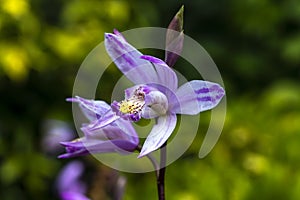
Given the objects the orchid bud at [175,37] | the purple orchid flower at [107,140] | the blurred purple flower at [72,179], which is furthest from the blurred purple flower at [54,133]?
the orchid bud at [175,37]

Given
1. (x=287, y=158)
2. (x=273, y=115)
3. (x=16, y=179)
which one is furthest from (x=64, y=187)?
(x=273, y=115)

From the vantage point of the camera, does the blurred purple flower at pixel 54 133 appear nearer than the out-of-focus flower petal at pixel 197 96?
No

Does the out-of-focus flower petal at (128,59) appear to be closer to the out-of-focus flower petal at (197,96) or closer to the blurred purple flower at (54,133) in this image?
the out-of-focus flower petal at (197,96)

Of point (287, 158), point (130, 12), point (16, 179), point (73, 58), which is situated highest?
point (130, 12)

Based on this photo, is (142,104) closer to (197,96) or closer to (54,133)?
(197,96)

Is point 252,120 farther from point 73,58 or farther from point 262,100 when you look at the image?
point 73,58

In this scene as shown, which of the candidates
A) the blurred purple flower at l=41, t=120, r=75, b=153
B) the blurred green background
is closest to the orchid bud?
the blurred green background

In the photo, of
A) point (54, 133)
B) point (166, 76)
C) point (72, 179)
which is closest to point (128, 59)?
point (166, 76)

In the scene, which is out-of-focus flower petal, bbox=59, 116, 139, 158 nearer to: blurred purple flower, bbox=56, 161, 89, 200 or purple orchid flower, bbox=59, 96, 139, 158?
purple orchid flower, bbox=59, 96, 139, 158
